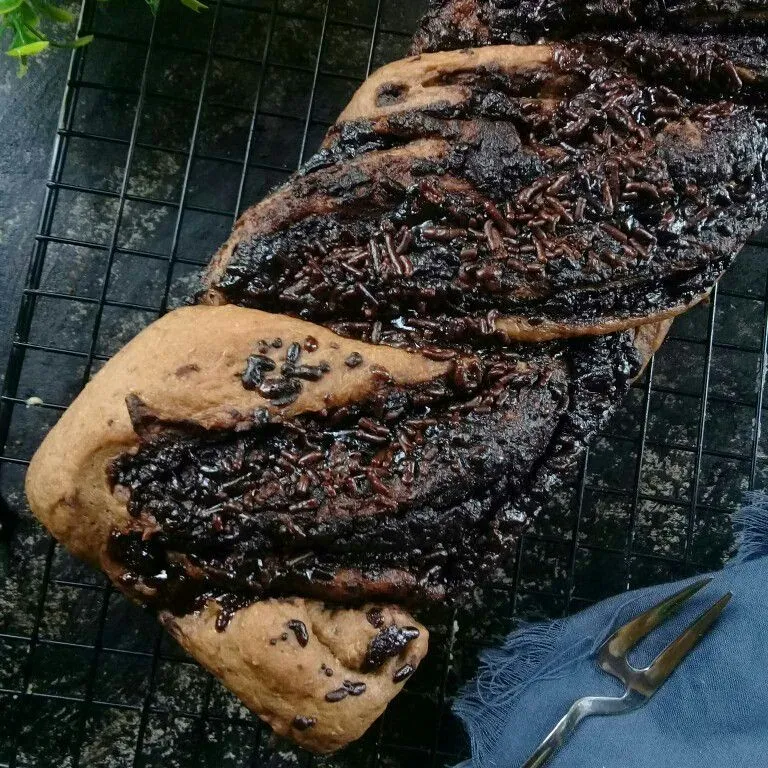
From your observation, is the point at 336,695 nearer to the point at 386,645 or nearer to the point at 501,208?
the point at 386,645

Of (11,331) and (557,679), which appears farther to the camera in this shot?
(11,331)

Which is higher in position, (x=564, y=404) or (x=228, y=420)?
(x=564, y=404)

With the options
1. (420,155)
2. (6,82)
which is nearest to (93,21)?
(6,82)

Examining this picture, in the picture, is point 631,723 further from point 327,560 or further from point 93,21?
point 93,21

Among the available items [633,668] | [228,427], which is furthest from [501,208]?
[633,668]

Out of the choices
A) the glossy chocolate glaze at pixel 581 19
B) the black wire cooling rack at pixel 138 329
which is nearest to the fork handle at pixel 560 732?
the black wire cooling rack at pixel 138 329

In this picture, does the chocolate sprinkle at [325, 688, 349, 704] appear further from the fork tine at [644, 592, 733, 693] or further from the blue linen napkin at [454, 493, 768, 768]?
the fork tine at [644, 592, 733, 693]

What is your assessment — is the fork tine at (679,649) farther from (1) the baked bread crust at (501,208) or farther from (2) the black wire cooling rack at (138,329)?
(1) the baked bread crust at (501,208)
